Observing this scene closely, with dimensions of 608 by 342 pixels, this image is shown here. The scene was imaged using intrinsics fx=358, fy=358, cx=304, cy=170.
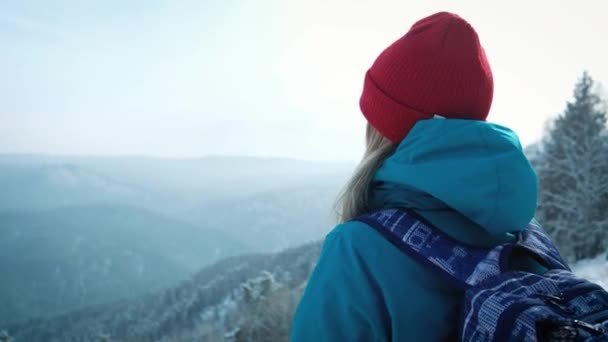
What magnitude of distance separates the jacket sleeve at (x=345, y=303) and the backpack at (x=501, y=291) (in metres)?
0.15

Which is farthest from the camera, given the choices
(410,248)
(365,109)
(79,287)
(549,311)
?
(79,287)

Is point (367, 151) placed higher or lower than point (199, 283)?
higher

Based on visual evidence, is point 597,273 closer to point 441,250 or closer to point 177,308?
point 441,250

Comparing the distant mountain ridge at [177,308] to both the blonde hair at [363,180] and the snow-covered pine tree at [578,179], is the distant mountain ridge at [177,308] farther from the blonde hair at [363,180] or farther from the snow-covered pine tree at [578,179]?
the blonde hair at [363,180]

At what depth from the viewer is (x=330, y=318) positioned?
1276mm

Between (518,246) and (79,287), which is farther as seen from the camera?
(79,287)

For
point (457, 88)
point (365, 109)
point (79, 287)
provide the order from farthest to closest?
point (79, 287) → point (365, 109) → point (457, 88)

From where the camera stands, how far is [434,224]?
4.34 feet

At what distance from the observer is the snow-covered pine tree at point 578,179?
1642 cm

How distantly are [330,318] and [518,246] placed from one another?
30.7 inches

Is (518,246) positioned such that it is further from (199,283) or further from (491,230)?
(199,283)

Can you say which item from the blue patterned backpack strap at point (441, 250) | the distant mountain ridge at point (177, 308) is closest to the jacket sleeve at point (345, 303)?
the blue patterned backpack strap at point (441, 250)

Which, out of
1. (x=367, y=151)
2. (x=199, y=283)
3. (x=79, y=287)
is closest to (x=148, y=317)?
(x=199, y=283)

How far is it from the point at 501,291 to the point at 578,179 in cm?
1980
